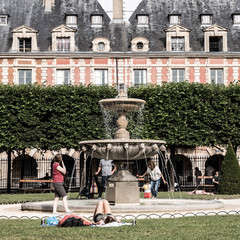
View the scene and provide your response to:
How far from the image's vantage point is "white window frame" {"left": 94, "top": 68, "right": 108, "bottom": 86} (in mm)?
29625

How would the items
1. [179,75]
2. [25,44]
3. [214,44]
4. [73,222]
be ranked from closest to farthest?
[73,222] < [179,75] < [25,44] < [214,44]

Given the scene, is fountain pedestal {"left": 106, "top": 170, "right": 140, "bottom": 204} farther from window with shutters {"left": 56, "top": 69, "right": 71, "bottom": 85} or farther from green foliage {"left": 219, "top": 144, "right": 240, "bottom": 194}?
window with shutters {"left": 56, "top": 69, "right": 71, "bottom": 85}

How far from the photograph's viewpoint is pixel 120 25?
31.4m

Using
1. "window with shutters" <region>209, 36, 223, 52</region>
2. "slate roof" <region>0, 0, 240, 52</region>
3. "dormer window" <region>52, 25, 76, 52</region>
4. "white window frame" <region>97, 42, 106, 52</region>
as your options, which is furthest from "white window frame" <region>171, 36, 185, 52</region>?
"dormer window" <region>52, 25, 76, 52</region>

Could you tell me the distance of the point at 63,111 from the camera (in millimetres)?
23172

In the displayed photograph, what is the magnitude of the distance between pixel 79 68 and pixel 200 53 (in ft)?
23.4

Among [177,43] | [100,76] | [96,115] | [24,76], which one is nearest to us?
[96,115]

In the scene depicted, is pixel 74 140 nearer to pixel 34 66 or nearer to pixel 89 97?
pixel 89 97

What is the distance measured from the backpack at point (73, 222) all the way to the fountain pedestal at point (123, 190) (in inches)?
143

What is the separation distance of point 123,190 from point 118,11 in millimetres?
21453

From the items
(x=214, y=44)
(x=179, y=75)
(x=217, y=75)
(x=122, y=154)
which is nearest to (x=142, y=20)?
(x=179, y=75)

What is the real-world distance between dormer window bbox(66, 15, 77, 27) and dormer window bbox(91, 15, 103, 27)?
1.06 meters

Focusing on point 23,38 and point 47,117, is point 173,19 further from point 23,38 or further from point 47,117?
point 47,117

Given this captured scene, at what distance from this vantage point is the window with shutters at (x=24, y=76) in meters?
29.4
